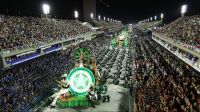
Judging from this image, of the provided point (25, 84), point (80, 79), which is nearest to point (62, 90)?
point (80, 79)

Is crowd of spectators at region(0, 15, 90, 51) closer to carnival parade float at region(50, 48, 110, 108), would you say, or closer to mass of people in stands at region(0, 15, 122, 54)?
mass of people in stands at region(0, 15, 122, 54)

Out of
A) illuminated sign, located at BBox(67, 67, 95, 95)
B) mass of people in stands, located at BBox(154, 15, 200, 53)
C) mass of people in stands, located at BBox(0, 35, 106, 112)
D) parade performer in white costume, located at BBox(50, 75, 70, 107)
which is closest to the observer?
mass of people in stands, located at BBox(0, 35, 106, 112)

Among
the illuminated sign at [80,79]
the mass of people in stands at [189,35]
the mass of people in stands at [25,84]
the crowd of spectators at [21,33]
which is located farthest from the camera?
the crowd of spectators at [21,33]

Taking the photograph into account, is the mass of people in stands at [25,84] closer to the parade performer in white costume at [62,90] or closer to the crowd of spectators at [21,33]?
the parade performer in white costume at [62,90]

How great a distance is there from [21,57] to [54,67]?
6.64m

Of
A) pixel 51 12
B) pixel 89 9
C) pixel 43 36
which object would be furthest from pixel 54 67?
pixel 89 9

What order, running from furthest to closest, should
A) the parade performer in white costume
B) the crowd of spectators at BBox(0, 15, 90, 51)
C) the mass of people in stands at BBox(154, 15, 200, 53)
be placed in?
the crowd of spectators at BBox(0, 15, 90, 51), the mass of people in stands at BBox(154, 15, 200, 53), the parade performer in white costume

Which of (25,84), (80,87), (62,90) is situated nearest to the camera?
(80,87)

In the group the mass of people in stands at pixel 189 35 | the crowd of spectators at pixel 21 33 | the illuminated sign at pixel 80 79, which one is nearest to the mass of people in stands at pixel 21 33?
the crowd of spectators at pixel 21 33

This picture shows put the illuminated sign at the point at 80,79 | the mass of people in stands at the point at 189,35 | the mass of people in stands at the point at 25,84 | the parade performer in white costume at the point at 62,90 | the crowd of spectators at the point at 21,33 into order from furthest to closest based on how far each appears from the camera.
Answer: the crowd of spectators at the point at 21,33 < the mass of people in stands at the point at 189,35 < the parade performer in white costume at the point at 62,90 < the illuminated sign at the point at 80,79 < the mass of people in stands at the point at 25,84

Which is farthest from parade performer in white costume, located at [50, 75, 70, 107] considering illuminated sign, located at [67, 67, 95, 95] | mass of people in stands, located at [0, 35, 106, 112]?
mass of people in stands, located at [0, 35, 106, 112]

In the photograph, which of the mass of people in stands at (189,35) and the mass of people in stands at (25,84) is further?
the mass of people in stands at (189,35)

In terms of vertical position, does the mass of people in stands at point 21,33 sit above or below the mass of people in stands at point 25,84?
above

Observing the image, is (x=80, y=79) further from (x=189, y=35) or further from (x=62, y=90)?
(x=189, y=35)
